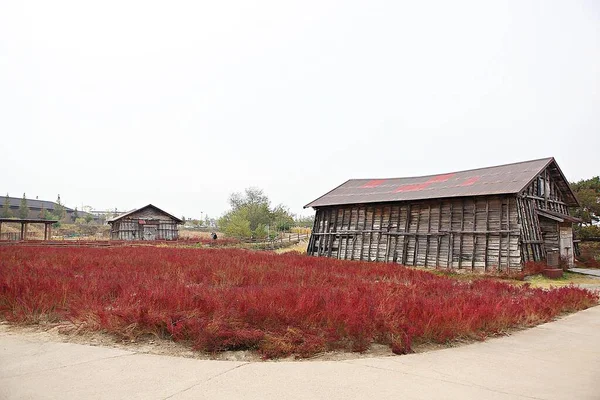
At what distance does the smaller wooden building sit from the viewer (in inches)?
1913

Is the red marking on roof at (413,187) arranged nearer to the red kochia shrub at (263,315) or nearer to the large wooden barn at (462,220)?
the large wooden barn at (462,220)

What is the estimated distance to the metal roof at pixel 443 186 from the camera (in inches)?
846

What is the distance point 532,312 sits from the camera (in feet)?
26.8

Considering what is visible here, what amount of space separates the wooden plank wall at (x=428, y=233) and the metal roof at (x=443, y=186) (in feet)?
2.03

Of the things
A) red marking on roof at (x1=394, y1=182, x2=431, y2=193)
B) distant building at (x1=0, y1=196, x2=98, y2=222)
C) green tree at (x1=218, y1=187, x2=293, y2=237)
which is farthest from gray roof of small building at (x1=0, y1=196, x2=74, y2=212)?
red marking on roof at (x1=394, y1=182, x2=431, y2=193)

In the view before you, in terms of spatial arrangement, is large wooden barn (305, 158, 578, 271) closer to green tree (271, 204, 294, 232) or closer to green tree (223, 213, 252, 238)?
green tree (223, 213, 252, 238)

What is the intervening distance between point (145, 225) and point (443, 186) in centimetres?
3714

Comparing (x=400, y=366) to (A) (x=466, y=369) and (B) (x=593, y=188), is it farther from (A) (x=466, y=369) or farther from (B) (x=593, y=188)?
(B) (x=593, y=188)

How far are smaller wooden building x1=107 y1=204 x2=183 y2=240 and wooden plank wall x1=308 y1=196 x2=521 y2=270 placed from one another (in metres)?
26.3

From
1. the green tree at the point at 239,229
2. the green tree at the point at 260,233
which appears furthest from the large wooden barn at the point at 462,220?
the green tree at the point at 260,233

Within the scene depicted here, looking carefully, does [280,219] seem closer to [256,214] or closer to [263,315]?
[256,214]

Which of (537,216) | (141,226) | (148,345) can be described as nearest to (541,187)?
(537,216)

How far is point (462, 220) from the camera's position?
884 inches

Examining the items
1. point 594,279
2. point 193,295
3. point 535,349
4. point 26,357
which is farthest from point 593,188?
point 26,357
